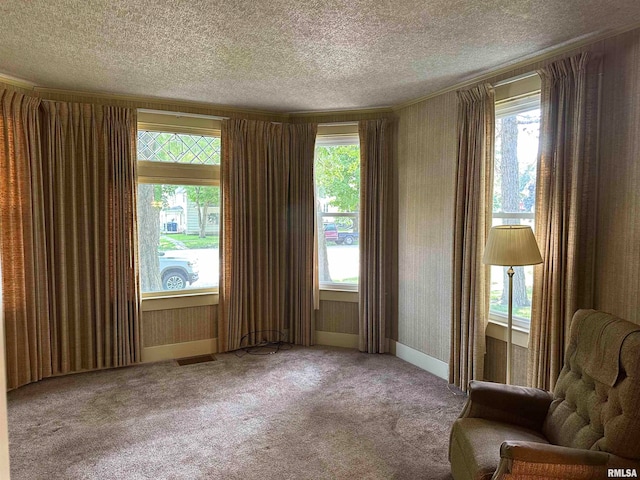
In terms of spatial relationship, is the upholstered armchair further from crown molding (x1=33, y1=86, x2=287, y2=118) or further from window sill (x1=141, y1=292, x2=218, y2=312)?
crown molding (x1=33, y1=86, x2=287, y2=118)

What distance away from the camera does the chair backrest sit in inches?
71.7

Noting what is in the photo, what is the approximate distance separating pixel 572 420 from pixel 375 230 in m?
2.91

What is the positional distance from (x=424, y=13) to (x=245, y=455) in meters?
2.90

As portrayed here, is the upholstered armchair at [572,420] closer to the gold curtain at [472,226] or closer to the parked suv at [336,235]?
the gold curtain at [472,226]

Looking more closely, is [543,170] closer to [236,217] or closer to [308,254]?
[308,254]

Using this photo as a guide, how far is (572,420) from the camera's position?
2139 millimetres

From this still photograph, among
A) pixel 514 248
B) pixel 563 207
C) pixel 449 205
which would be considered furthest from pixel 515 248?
pixel 449 205

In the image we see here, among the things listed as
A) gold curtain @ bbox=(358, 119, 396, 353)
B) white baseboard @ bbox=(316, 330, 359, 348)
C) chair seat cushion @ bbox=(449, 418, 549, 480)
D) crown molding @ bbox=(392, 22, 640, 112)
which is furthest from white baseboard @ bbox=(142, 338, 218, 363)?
crown molding @ bbox=(392, 22, 640, 112)

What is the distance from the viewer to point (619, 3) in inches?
94.7

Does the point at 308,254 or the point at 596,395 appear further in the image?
the point at 308,254

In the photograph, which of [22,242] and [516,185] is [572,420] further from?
[22,242]

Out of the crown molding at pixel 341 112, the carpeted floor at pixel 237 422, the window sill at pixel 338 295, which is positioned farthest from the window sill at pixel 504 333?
the crown molding at pixel 341 112

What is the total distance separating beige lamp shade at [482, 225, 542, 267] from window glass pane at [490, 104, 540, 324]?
677 millimetres

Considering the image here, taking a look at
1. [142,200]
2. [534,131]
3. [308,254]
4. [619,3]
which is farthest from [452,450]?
[142,200]
